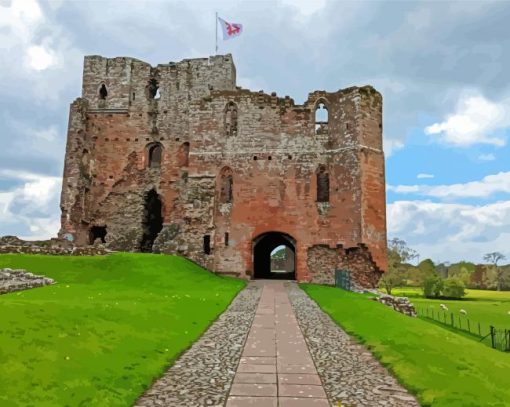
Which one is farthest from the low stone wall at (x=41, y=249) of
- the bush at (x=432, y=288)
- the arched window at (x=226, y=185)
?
the bush at (x=432, y=288)

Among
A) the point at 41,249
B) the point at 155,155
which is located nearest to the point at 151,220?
the point at 155,155

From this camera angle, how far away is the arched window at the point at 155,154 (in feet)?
137

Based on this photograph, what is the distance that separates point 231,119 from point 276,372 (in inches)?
1181

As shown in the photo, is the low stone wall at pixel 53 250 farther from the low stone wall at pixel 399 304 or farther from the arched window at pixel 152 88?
the arched window at pixel 152 88

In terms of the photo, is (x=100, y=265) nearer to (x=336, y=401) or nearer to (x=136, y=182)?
(x=136, y=182)

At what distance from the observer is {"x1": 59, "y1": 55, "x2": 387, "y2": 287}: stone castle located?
112 feet

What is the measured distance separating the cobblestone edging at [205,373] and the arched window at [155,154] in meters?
29.8

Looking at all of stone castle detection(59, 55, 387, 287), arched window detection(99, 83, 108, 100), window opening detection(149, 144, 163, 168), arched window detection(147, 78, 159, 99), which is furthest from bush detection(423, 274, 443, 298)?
arched window detection(99, 83, 108, 100)

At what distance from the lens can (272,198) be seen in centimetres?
3516

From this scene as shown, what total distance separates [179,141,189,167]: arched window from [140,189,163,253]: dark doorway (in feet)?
11.5

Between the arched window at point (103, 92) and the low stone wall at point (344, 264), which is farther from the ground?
the arched window at point (103, 92)

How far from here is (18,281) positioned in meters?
19.4

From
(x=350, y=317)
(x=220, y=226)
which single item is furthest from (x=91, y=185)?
(x=350, y=317)

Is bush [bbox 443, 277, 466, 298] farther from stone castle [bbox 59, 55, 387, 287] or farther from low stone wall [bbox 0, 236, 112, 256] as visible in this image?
low stone wall [bbox 0, 236, 112, 256]
